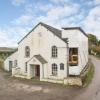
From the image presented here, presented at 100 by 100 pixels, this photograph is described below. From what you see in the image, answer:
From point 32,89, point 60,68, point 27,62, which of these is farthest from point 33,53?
point 32,89

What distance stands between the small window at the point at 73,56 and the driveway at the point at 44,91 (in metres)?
4.33

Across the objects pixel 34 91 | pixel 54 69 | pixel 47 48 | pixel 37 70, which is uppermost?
pixel 47 48

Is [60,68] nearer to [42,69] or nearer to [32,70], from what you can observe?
[42,69]

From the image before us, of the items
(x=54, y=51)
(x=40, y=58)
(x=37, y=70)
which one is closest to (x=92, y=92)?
(x=54, y=51)

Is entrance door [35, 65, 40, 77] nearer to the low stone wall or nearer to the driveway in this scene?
the driveway

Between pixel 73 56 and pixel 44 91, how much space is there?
10.6 metres

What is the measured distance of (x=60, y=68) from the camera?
30.7 meters

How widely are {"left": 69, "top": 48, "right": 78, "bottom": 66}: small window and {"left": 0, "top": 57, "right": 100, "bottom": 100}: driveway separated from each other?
4.33 meters

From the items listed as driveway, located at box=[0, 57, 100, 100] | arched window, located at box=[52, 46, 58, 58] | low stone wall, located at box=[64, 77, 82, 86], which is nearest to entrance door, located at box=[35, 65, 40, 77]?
arched window, located at box=[52, 46, 58, 58]

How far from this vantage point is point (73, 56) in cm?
3250

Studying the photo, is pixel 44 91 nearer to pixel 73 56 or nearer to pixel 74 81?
pixel 74 81

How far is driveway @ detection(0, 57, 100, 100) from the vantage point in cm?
2109

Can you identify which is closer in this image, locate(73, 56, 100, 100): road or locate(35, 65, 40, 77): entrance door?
locate(73, 56, 100, 100): road

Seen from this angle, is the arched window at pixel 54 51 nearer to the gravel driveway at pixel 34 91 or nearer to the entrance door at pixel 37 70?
the entrance door at pixel 37 70
